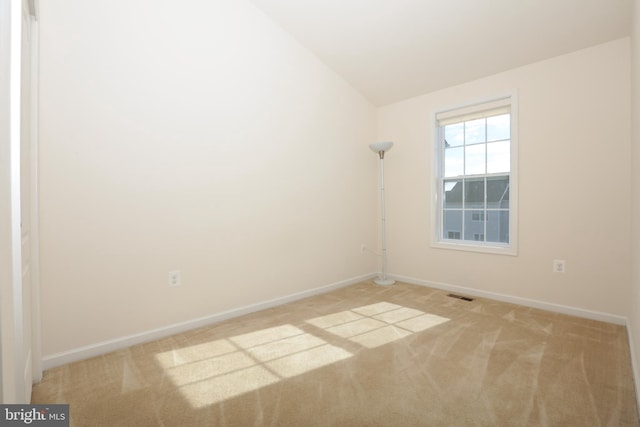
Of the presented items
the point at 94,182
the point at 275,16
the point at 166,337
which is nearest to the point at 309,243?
the point at 166,337

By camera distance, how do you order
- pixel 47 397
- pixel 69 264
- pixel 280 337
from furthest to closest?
pixel 280 337
pixel 69 264
pixel 47 397

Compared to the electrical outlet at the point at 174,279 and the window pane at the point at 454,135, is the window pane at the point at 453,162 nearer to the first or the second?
the window pane at the point at 454,135

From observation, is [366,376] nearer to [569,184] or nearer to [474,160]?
[569,184]

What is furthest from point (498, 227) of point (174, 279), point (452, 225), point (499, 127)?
point (174, 279)

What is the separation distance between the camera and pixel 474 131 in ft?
11.4

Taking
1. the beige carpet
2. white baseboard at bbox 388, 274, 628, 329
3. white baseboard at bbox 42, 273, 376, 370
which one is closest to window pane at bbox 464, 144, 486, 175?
white baseboard at bbox 388, 274, 628, 329

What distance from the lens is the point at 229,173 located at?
2771 mm

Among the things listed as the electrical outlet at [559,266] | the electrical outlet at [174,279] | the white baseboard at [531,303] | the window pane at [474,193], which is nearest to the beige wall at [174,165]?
the electrical outlet at [174,279]

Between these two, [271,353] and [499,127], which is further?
[499,127]

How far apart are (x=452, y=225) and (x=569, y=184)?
119 centimetres

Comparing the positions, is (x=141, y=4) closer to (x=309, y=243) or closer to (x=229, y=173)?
(x=229, y=173)

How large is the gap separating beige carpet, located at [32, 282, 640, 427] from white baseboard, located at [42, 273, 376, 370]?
59 millimetres

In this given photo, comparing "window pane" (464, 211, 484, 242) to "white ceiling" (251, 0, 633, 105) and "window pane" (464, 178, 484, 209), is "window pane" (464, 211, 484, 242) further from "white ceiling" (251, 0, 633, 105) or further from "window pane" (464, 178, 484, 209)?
"white ceiling" (251, 0, 633, 105)

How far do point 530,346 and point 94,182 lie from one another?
319 centimetres
